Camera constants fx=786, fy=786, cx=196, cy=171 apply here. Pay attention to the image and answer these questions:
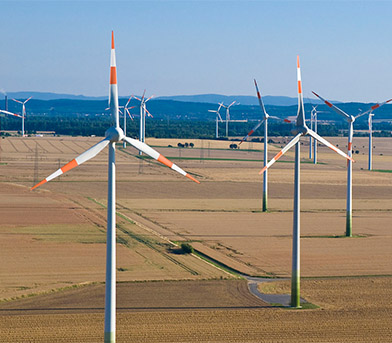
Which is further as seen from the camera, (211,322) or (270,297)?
(270,297)

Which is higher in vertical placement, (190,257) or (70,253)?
(70,253)

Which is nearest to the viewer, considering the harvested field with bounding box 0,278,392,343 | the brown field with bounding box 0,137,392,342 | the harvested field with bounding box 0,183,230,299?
the harvested field with bounding box 0,278,392,343

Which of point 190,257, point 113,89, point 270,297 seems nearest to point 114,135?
point 113,89

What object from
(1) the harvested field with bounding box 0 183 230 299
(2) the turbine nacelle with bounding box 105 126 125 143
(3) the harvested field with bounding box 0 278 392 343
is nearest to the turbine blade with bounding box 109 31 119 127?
(2) the turbine nacelle with bounding box 105 126 125 143

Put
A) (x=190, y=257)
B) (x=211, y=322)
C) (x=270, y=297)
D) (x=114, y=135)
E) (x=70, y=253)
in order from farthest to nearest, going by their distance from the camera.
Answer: (x=190, y=257) < (x=70, y=253) < (x=270, y=297) < (x=211, y=322) < (x=114, y=135)

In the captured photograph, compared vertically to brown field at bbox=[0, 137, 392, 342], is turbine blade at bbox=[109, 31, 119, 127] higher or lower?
higher

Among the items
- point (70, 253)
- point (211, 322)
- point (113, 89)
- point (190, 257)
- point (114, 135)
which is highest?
point (113, 89)

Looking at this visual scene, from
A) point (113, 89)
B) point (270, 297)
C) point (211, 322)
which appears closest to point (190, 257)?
point (270, 297)

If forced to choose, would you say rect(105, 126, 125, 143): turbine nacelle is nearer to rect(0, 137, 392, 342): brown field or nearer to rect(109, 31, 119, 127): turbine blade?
rect(109, 31, 119, 127): turbine blade

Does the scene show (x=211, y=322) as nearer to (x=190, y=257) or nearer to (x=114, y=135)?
(x=114, y=135)

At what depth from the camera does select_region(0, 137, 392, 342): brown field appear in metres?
31.3

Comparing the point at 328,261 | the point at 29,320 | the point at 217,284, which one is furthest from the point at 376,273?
the point at 29,320

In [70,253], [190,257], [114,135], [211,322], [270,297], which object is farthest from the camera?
[190,257]

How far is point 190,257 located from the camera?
45.6m
